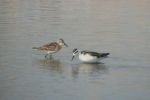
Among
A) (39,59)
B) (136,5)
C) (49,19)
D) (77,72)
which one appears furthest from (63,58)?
(136,5)

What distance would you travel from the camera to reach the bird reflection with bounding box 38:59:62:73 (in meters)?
14.6

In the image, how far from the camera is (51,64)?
15.2 meters

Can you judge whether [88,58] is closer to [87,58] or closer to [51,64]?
[87,58]

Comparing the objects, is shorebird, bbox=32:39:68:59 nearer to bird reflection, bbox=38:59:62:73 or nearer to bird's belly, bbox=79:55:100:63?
bird reflection, bbox=38:59:62:73

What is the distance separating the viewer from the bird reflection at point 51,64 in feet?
48.0

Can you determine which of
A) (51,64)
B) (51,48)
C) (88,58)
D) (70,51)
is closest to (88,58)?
(88,58)

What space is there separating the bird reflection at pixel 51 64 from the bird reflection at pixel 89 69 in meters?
0.30

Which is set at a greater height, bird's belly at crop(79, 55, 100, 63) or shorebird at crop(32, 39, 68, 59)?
shorebird at crop(32, 39, 68, 59)

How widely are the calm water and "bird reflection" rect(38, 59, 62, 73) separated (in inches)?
0.8

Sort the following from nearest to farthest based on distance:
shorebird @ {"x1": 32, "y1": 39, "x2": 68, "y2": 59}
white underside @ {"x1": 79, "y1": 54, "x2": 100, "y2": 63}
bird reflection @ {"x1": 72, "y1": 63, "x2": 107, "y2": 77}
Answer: bird reflection @ {"x1": 72, "y1": 63, "x2": 107, "y2": 77}, white underside @ {"x1": 79, "y1": 54, "x2": 100, "y2": 63}, shorebird @ {"x1": 32, "y1": 39, "x2": 68, "y2": 59}

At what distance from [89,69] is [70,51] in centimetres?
202

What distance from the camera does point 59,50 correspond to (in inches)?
648

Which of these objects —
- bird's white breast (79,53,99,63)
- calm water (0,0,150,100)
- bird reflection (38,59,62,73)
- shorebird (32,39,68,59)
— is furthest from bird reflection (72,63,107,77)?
shorebird (32,39,68,59)

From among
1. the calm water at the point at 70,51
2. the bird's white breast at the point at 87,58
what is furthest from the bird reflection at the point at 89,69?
the bird's white breast at the point at 87,58
